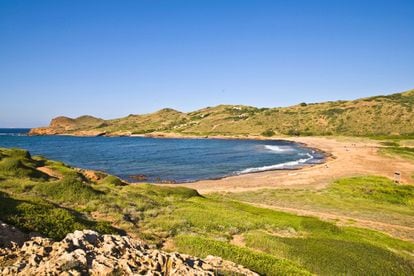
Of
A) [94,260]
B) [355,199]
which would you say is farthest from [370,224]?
[94,260]

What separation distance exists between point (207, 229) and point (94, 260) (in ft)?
42.2

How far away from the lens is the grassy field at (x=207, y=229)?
46.7 feet

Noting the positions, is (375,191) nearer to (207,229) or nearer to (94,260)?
(207,229)

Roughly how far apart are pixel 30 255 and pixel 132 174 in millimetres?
63748

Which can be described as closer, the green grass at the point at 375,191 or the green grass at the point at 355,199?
the green grass at the point at 355,199

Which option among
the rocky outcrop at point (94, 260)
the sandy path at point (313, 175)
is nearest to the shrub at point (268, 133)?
the sandy path at point (313, 175)

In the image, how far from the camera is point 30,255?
9.34 m

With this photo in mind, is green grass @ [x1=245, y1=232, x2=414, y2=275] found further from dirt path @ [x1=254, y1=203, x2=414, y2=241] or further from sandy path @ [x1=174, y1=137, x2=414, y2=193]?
sandy path @ [x1=174, y1=137, x2=414, y2=193]

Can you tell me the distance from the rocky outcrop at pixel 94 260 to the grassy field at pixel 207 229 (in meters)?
2.83

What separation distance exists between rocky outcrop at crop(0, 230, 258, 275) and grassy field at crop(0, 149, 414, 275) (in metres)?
2.83

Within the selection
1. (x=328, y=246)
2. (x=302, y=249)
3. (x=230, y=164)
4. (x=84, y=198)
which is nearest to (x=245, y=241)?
(x=302, y=249)

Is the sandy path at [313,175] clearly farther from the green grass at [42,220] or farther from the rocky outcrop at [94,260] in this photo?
the rocky outcrop at [94,260]

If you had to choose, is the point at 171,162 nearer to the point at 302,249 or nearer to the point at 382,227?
the point at 382,227

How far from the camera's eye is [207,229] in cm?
2127
